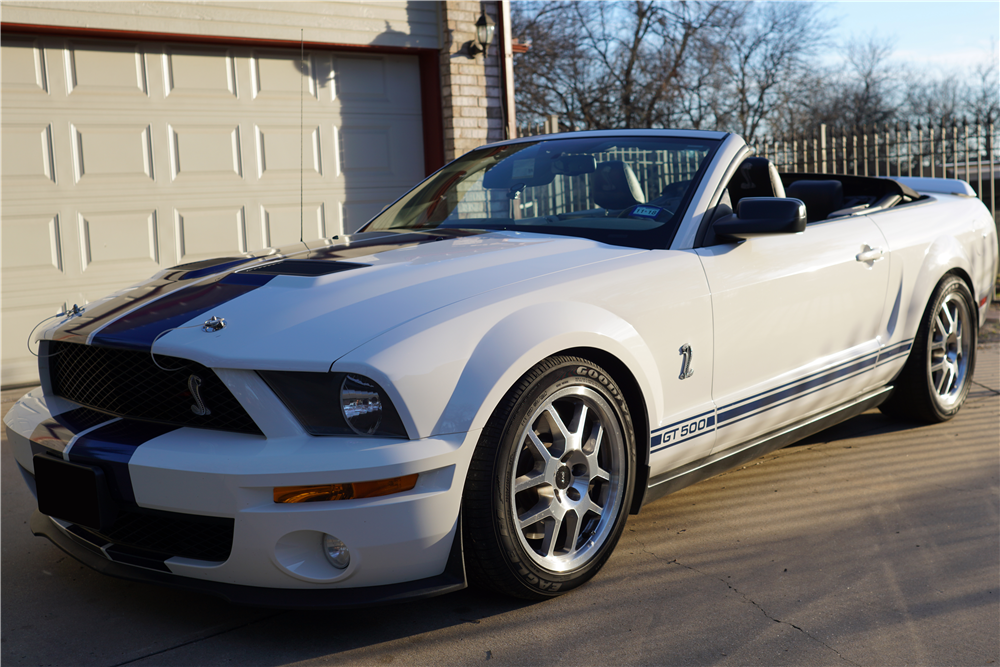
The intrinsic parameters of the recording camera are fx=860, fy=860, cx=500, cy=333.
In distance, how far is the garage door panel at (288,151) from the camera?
287 inches

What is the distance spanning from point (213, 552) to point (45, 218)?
5.00 meters

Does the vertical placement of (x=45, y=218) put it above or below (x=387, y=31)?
below

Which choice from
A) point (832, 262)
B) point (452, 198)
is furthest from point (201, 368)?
point (832, 262)

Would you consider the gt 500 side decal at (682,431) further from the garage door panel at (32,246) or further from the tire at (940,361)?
the garage door panel at (32,246)

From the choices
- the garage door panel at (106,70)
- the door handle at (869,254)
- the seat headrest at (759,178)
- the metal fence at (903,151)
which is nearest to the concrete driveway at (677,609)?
the door handle at (869,254)

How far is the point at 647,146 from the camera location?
354 centimetres

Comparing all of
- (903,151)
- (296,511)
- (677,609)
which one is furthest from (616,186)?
(903,151)

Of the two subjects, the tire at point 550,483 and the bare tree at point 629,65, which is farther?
the bare tree at point 629,65

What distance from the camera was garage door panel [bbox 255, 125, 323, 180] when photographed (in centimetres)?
728

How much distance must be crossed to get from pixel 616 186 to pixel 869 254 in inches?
48.1

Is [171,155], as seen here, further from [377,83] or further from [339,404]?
[339,404]

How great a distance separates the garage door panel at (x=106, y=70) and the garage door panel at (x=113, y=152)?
27 cm

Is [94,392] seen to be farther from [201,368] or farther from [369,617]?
[369,617]

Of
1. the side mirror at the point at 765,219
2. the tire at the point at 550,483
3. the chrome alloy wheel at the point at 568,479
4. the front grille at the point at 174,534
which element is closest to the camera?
the front grille at the point at 174,534
